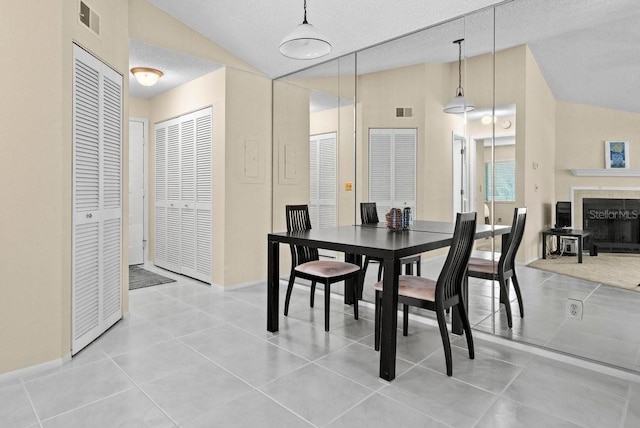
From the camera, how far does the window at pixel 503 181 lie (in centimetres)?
300

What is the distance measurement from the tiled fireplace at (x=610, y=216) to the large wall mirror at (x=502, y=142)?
0.02 metres

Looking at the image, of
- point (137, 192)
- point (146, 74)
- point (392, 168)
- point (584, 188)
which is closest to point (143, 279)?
point (137, 192)

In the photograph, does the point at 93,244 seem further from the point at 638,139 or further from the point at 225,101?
the point at 638,139

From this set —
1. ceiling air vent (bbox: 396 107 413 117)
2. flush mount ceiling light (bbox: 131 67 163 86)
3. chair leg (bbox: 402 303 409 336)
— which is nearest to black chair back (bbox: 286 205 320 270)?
chair leg (bbox: 402 303 409 336)

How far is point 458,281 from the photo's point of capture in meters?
2.52

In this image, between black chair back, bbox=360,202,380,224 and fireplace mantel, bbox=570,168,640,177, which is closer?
fireplace mantel, bbox=570,168,640,177

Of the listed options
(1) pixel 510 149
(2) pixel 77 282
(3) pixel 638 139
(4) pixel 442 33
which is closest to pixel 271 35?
(4) pixel 442 33

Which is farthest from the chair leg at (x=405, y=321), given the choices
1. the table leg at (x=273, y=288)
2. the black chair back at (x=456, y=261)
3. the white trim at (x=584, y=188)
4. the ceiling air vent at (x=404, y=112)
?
the ceiling air vent at (x=404, y=112)

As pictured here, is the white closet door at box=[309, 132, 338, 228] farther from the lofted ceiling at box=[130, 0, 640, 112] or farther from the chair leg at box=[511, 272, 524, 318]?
the chair leg at box=[511, 272, 524, 318]

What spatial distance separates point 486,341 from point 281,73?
3704mm

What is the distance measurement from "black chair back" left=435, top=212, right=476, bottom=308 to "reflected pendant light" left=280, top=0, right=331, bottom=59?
60.1 inches

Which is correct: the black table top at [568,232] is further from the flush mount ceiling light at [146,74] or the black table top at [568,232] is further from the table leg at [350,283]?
the flush mount ceiling light at [146,74]

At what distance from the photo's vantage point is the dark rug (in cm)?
469

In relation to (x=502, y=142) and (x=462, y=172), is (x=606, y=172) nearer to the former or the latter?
(x=502, y=142)
